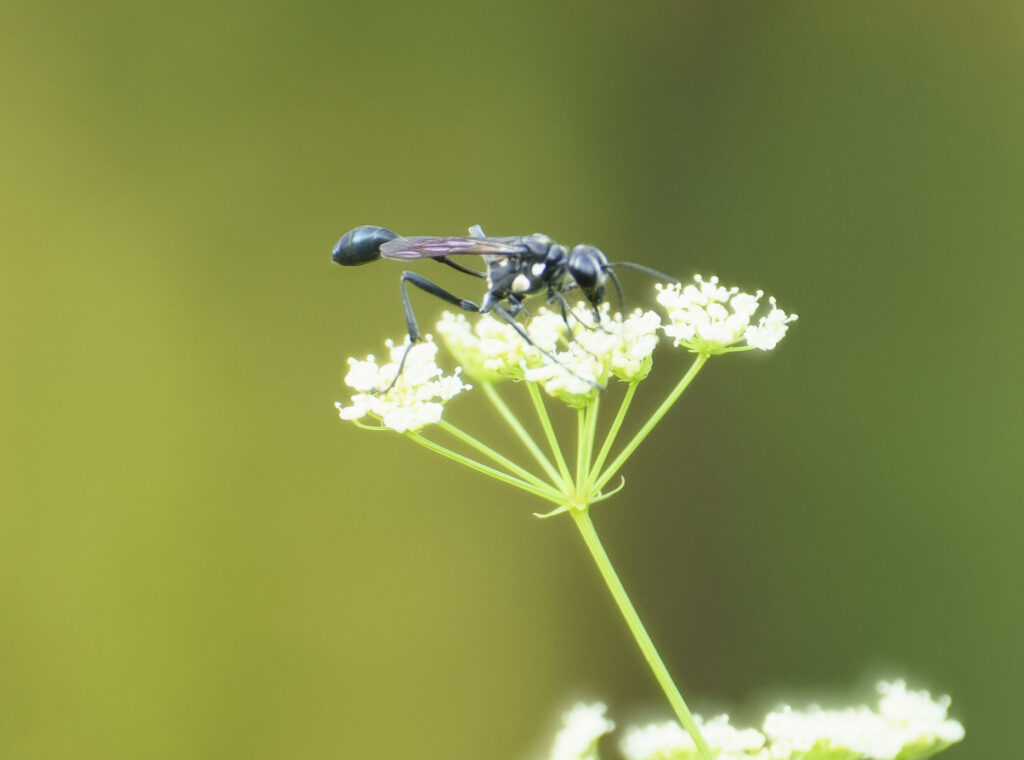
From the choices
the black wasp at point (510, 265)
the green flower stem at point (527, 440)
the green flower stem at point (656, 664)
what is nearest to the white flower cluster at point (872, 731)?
the green flower stem at point (656, 664)

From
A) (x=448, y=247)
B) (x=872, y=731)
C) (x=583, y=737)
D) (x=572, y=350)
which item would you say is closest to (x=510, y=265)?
(x=448, y=247)

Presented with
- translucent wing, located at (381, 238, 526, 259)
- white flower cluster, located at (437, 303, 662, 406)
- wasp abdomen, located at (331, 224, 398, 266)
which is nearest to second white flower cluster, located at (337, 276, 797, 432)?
white flower cluster, located at (437, 303, 662, 406)

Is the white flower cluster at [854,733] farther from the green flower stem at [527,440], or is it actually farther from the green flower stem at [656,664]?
the green flower stem at [527,440]

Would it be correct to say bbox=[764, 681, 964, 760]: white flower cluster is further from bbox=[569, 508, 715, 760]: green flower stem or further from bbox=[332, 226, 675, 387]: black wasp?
bbox=[332, 226, 675, 387]: black wasp

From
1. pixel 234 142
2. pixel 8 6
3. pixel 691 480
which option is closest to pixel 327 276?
Answer: pixel 234 142

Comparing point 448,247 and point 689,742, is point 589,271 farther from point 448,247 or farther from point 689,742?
point 689,742

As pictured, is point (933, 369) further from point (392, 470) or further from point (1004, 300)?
point (392, 470)
